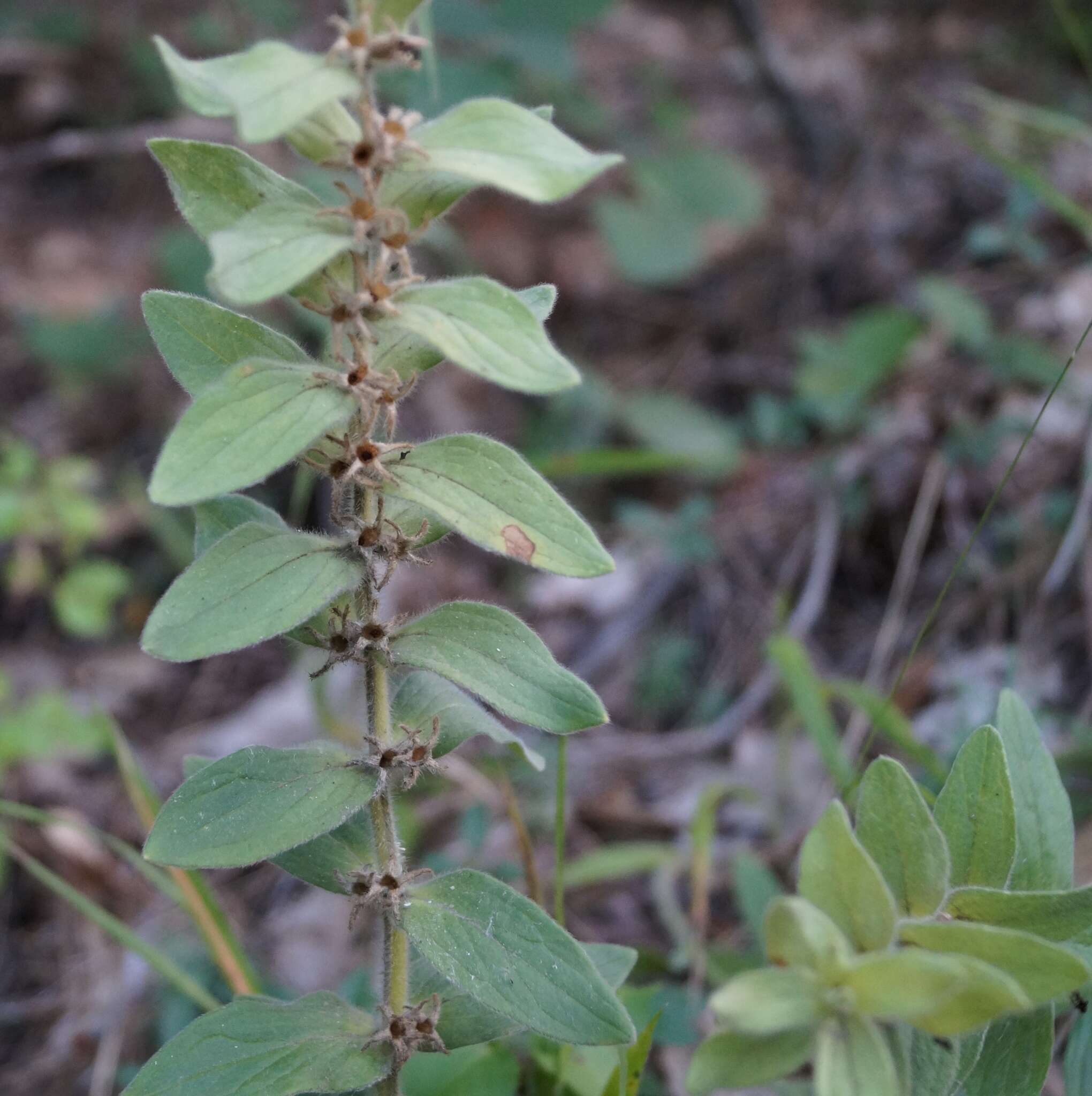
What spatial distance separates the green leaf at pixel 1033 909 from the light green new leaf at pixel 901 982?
0.21m

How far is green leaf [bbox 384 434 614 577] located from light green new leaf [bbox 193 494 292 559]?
0.23 meters

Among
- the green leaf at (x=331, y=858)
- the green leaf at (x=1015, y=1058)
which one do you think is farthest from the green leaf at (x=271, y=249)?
the green leaf at (x=1015, y=1058)

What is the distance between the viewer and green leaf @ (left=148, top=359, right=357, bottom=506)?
3.16 ft

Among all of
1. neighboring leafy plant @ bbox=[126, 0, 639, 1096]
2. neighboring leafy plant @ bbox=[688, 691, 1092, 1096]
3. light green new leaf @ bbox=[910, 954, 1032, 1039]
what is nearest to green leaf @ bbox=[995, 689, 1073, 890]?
neighboring leafy plant @ bbox=[688, 691, 1092, 1096]

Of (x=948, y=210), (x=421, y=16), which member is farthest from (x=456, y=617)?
→ (x=948, y=210)

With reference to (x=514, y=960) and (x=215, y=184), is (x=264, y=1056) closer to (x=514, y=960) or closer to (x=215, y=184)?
(x=514, y=960)

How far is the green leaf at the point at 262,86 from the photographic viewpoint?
0.89 meters

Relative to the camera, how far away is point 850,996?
0.92 m

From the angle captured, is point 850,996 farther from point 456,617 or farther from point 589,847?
point 589,847

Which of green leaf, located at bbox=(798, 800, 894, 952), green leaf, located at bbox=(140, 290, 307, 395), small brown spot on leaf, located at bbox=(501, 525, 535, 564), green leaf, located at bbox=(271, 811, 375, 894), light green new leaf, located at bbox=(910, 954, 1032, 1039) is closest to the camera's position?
light green new leaf, located at bbox=(910, 954, 1032, 1039)

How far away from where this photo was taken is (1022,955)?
0.93 meters

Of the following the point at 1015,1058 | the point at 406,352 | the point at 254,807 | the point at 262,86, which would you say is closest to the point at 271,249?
the point at 262,86

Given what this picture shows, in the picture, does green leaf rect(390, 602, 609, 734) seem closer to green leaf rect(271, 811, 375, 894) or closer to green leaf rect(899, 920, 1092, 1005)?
green leaf rect(271, 811, 375, 894)

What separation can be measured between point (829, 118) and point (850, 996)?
4877 mm
